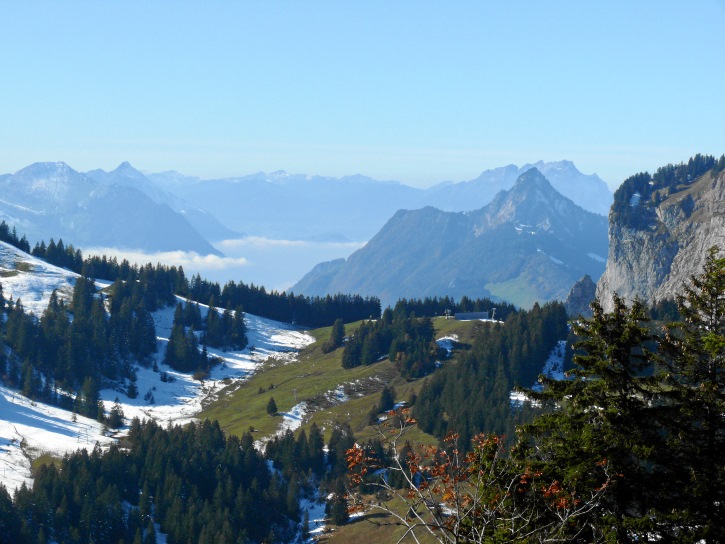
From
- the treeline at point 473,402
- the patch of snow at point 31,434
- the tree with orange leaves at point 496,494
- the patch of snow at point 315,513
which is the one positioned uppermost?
the tree with orange leaves at point 496,494

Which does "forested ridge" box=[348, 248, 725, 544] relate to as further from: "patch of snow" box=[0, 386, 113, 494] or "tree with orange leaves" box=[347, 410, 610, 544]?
"patch of snow" box=[0, 386, 113, 494]

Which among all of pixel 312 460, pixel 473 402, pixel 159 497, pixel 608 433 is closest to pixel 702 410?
pixel 608 433

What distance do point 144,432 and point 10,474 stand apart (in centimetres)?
2613

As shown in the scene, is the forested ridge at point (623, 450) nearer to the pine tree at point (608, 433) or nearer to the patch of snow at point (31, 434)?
the pine tree at point (608, 433)

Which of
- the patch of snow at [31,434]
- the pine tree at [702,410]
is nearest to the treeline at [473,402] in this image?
the patch of snow at [31,434]

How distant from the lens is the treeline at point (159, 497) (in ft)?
427

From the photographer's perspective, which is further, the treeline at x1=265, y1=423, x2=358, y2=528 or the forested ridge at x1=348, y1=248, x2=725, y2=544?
the treeline at x1=265, y1=423, x2=358, y2=528

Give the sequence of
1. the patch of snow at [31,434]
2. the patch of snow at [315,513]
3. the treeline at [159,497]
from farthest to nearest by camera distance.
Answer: the patch of snow at [31,434] → the patch of snow at [315,513] → the treeline at [159,497]

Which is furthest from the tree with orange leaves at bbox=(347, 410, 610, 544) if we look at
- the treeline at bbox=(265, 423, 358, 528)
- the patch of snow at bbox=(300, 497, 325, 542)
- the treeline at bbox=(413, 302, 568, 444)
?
the treeline at bbox=(413, 302, 568, 444)

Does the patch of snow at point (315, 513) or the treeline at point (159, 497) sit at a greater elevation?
the treeline at point (159, 497)

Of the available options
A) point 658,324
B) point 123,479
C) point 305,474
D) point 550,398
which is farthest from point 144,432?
point 550,398

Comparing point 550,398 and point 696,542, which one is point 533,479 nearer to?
point 550,398

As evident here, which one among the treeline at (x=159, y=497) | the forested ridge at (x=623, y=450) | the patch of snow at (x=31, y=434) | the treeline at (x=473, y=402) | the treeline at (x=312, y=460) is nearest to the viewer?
the forested ridge at (x=623, y=450)

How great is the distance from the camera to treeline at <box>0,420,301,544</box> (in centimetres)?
13025
